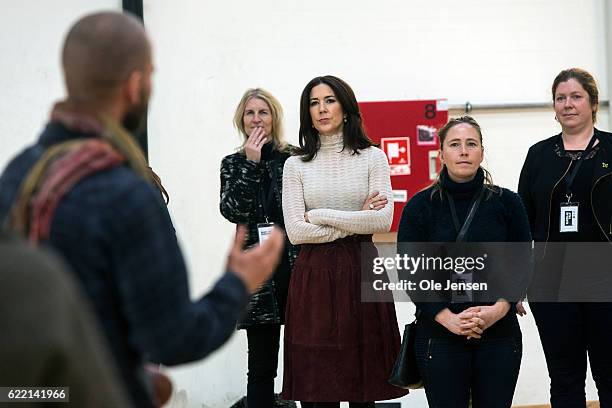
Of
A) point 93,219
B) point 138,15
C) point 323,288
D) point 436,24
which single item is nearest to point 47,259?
point 93,219

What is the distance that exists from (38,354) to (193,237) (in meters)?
4.29

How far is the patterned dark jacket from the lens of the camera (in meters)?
3.94

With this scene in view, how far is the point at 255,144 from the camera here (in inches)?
160

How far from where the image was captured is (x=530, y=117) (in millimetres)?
5266

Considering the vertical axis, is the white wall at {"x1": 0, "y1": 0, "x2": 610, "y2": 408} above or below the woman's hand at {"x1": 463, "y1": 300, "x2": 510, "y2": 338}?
above

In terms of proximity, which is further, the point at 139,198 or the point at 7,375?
the point at 139,198

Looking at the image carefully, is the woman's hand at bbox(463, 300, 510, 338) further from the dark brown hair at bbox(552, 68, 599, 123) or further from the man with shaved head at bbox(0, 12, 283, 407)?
the man with shaved head at bbox(0, 12, 283, 407)

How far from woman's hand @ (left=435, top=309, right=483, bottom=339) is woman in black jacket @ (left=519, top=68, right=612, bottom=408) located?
1.94 ft

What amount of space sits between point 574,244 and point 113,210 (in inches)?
109

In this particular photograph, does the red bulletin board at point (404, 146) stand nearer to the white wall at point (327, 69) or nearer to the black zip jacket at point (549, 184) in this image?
the white wall at point (327, 69)

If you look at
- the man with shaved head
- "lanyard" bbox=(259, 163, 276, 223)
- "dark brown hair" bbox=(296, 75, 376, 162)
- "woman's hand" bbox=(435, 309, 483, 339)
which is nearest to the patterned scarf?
the man with shaved head

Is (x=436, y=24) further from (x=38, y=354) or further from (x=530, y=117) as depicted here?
(x=38, y=354)

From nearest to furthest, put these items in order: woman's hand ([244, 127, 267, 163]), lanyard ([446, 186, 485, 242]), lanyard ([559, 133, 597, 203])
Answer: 1. lanyard ([446, 186, 485, 242])
2. lanyard ([559, 133, 597, 203])
3. woman's hand ([244, 127, 267, 163])

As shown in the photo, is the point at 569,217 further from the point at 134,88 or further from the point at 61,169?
the point at 61,169
